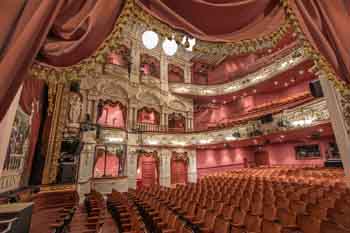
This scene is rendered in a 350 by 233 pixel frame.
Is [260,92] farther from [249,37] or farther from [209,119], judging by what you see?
[249,37]

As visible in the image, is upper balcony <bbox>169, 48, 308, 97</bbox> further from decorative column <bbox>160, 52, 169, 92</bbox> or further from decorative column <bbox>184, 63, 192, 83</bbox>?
decorative column <bbox>184, 63, 192, 83</bbox>

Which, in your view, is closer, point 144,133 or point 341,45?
point 341,45

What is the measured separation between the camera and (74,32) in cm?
97

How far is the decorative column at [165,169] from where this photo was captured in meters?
10.8

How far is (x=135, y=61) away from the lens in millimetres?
11398

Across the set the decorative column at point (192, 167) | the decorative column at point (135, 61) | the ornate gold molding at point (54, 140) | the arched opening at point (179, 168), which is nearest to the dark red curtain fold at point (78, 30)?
the ornate gold molding at point (54, 140)

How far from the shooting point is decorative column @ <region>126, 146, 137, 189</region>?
9.58m

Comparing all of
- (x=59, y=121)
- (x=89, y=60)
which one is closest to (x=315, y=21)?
(x=89, y=60)

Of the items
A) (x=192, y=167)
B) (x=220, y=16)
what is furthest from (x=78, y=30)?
(x=192, y=167)

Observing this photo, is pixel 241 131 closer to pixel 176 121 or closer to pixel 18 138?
pixel 176 121

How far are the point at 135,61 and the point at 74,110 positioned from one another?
16.9 feet

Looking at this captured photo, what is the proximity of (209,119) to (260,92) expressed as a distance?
4.51 metres

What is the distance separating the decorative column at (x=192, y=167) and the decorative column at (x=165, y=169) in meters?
1.53

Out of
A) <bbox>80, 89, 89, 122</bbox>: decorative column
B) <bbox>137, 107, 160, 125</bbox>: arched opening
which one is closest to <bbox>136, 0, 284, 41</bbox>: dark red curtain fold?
<bbox>80, 89, 89, 122</bbox>: decorative column
